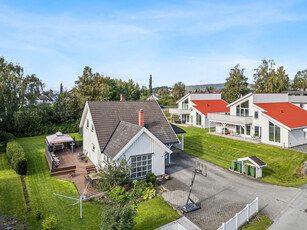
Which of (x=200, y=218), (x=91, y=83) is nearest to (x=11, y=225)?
(x=200, y=218)

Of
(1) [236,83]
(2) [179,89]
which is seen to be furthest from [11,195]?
(2) [179,89]

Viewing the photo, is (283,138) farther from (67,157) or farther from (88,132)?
(67,157)

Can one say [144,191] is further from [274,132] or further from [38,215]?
[274,132]

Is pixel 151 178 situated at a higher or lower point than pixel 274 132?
lower

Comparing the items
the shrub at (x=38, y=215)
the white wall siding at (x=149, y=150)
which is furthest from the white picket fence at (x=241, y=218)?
the shrub at (x=38, y=215)

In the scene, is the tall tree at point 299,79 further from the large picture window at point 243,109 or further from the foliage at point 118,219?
the foliage at point 118,219

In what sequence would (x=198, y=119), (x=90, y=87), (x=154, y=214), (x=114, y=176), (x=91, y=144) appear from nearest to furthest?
1. (x=154, y=214)
2. (x=114, y=176)
3. (x=91, y=144)
4. (x=198, y=119)
5. (x=90, y=87)
